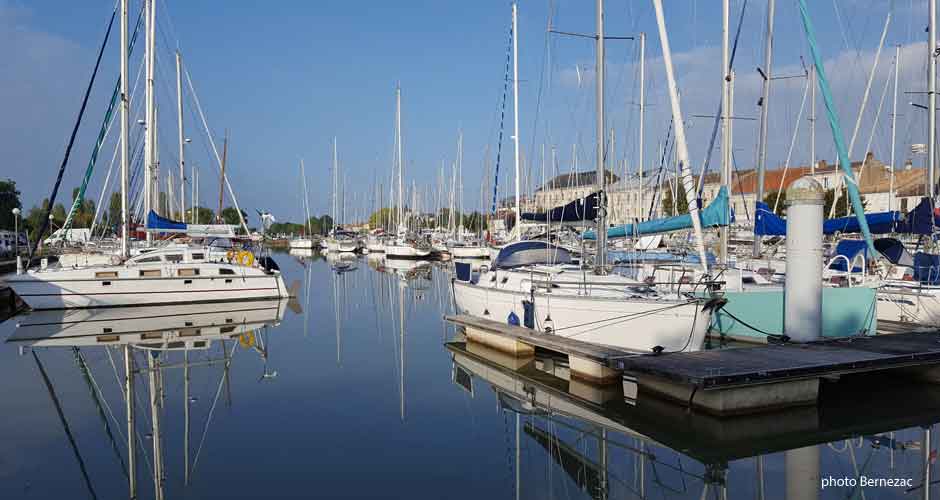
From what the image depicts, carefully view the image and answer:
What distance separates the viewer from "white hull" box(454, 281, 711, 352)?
44.3 feet

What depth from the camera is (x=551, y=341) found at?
14664 mm

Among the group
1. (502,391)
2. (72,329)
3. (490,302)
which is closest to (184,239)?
(72,329)

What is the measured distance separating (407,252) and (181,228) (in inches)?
1401

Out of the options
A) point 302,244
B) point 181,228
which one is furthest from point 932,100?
point 302,244

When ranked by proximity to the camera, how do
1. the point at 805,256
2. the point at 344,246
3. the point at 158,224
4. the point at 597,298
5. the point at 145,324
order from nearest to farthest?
the point at 805,256 < the point at 597,298 < the point at 145,324 < the point at 158,224 < the point at 344,246

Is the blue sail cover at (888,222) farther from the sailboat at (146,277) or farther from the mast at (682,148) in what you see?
the sailboat at (146,277)

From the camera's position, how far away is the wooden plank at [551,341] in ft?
43.2

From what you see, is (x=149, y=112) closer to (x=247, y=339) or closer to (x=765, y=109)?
(x=247, y=339)

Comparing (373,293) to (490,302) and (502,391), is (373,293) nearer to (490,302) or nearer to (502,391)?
(490,302)

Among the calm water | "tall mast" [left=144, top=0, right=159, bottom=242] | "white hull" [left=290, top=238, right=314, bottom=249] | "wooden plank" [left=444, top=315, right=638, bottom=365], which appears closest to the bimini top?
"wooden plank" [left=444, top=315, right=638, bottom=365]

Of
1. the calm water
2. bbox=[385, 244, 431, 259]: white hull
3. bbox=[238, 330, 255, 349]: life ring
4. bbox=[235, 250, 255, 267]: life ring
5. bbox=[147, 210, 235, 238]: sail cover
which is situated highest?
bbox=[147, 210, 235, 238]: sail cover

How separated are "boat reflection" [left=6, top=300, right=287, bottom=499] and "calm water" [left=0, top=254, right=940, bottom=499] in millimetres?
80

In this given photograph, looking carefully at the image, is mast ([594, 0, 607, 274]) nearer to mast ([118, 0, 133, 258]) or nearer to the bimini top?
the bimini top

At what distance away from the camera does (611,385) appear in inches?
532
